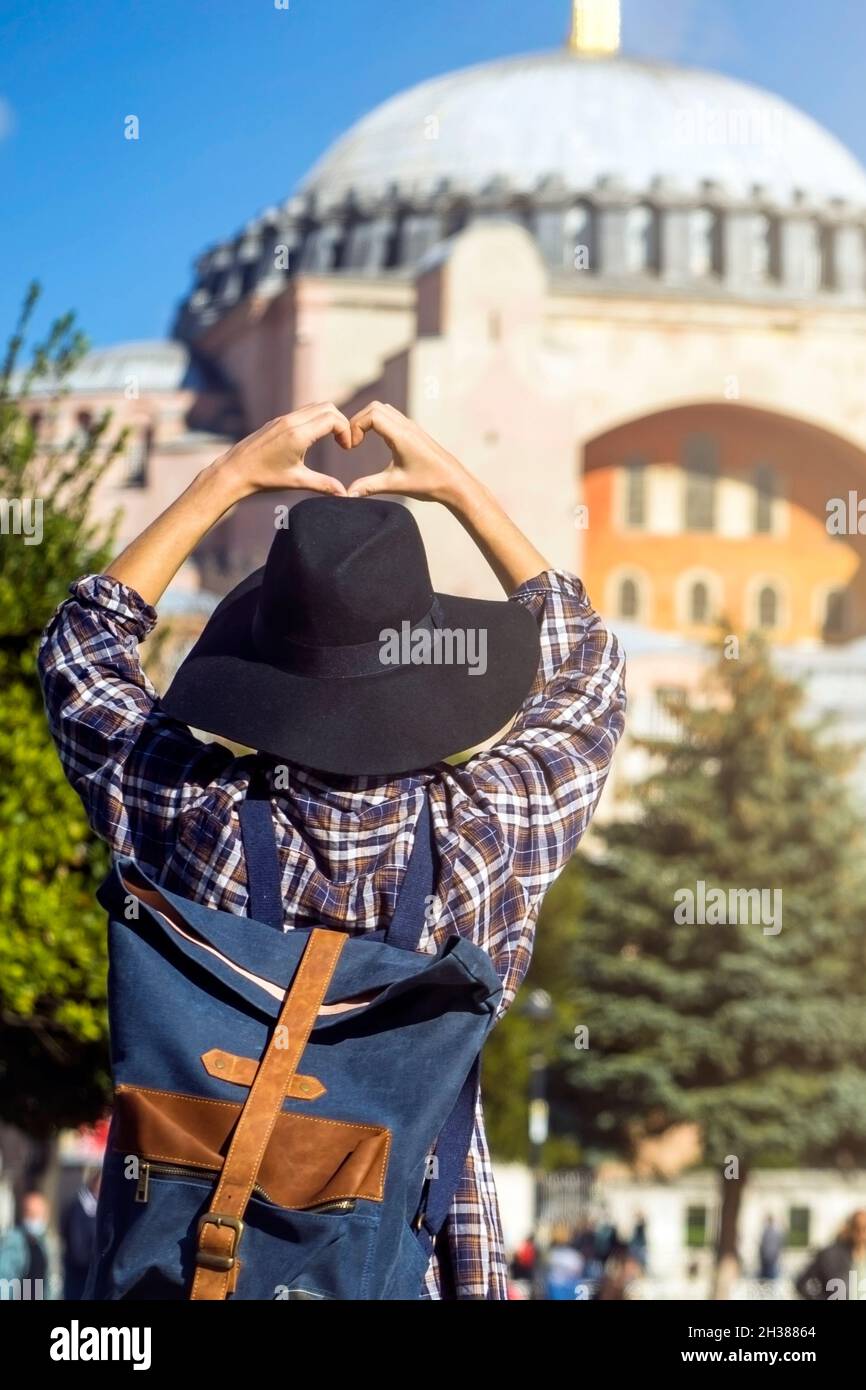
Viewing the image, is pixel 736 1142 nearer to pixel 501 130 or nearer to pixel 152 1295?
pixel 152 1295

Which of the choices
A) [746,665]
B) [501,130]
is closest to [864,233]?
[501,130]

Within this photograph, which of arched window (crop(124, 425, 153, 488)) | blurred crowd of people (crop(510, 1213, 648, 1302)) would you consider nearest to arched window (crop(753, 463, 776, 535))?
arched window (crop(124, 425, 153, 488))

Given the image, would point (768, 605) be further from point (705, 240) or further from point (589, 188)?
point (589, 188)

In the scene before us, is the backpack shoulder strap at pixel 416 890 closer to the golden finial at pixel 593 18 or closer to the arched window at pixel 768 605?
the golden finial at pixel 593 18

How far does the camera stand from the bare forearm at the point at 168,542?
1.41 m

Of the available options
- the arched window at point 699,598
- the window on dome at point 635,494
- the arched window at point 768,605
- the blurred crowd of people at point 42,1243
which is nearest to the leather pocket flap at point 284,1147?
the blurred crowd of people at point 42,1243

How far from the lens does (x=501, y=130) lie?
105 feet

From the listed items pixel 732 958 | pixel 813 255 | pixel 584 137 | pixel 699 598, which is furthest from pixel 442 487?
pixel 584 137

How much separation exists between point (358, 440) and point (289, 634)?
14cm

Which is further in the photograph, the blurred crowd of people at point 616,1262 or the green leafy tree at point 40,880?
the blurred crowd of people at point 616,1262

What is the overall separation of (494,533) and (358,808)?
299 mm

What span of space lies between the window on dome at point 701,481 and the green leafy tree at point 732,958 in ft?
39.8

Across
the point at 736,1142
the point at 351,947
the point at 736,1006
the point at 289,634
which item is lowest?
the point at 351,947
